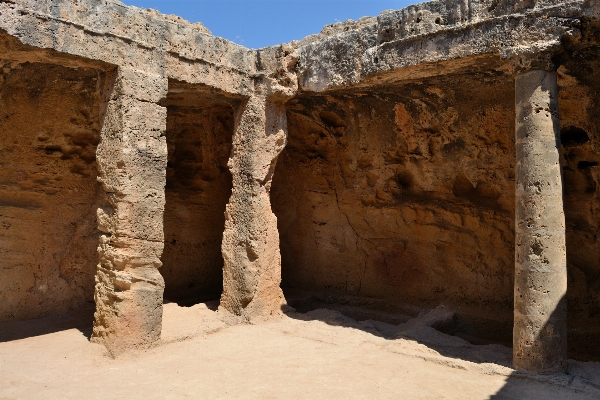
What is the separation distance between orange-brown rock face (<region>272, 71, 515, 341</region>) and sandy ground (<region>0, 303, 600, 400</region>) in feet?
4.75

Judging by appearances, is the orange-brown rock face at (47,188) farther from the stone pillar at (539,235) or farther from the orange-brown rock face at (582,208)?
the orange-brown rock face at (582,208)

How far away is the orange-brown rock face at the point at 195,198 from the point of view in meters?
8.95

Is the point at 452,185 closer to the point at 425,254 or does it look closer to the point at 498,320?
the point at 425,254

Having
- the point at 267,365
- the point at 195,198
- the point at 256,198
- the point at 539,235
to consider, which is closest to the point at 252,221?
the point at 256,198

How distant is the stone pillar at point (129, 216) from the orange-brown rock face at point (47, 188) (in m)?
1.48

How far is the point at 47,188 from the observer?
7.22 meters

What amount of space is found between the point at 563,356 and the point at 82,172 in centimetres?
646

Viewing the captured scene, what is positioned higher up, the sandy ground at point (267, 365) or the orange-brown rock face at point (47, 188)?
the orange-brown rock face at point (47, 188)

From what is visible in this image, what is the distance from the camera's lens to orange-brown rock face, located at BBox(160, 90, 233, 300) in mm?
8945

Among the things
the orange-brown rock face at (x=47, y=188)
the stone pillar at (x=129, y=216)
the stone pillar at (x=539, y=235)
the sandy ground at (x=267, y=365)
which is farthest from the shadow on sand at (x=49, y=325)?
the stone pillar at (x=539, y=235)

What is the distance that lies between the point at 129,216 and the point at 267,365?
2211mm

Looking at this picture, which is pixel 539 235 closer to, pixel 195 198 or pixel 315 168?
pixel 315 168

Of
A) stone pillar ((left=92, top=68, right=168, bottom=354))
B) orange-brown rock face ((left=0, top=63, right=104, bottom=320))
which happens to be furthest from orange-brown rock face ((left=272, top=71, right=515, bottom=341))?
orange-brown rock face ((left=0, top=63, right=104, bottom=320))

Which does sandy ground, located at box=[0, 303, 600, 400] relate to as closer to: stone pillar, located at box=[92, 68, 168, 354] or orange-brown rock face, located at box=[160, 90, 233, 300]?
stone pillar, located at box=[92, 68, 168, 354]
